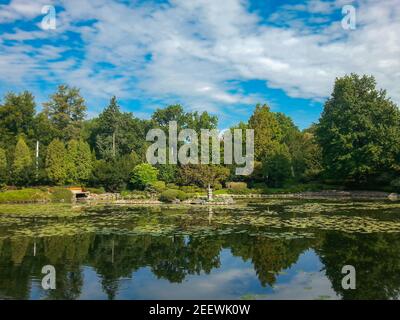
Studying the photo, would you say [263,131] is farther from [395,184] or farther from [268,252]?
[268,252]

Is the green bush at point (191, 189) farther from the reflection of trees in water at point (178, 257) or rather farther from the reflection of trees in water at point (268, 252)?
the reflection of trees in water at point (268, 252)

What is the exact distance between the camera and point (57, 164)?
43.8 m

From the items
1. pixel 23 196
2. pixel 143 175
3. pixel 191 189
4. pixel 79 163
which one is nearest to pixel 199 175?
pixel 191 189

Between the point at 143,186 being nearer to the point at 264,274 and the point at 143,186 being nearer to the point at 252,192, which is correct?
the point at 252,192

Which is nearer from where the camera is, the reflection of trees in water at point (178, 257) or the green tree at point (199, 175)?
the reflection of trees in water at point (178, 257)

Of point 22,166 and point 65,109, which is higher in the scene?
point 65,109

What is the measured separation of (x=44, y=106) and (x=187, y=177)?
32.8 metres

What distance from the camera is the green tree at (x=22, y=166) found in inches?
1607

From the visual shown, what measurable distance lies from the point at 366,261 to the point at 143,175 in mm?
33884

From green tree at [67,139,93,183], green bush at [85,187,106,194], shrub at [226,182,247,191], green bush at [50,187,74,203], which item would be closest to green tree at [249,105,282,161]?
shrub at [226,182,247,191]

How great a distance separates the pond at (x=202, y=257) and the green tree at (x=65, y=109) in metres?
44.0

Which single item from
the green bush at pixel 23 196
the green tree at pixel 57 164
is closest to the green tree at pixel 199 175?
the green tree at pixel 57 164

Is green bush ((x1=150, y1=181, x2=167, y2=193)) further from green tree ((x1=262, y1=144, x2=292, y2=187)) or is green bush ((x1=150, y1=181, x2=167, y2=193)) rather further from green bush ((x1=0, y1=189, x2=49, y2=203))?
green tree ((x1=262, y1=144, x2=292, y2=187))
